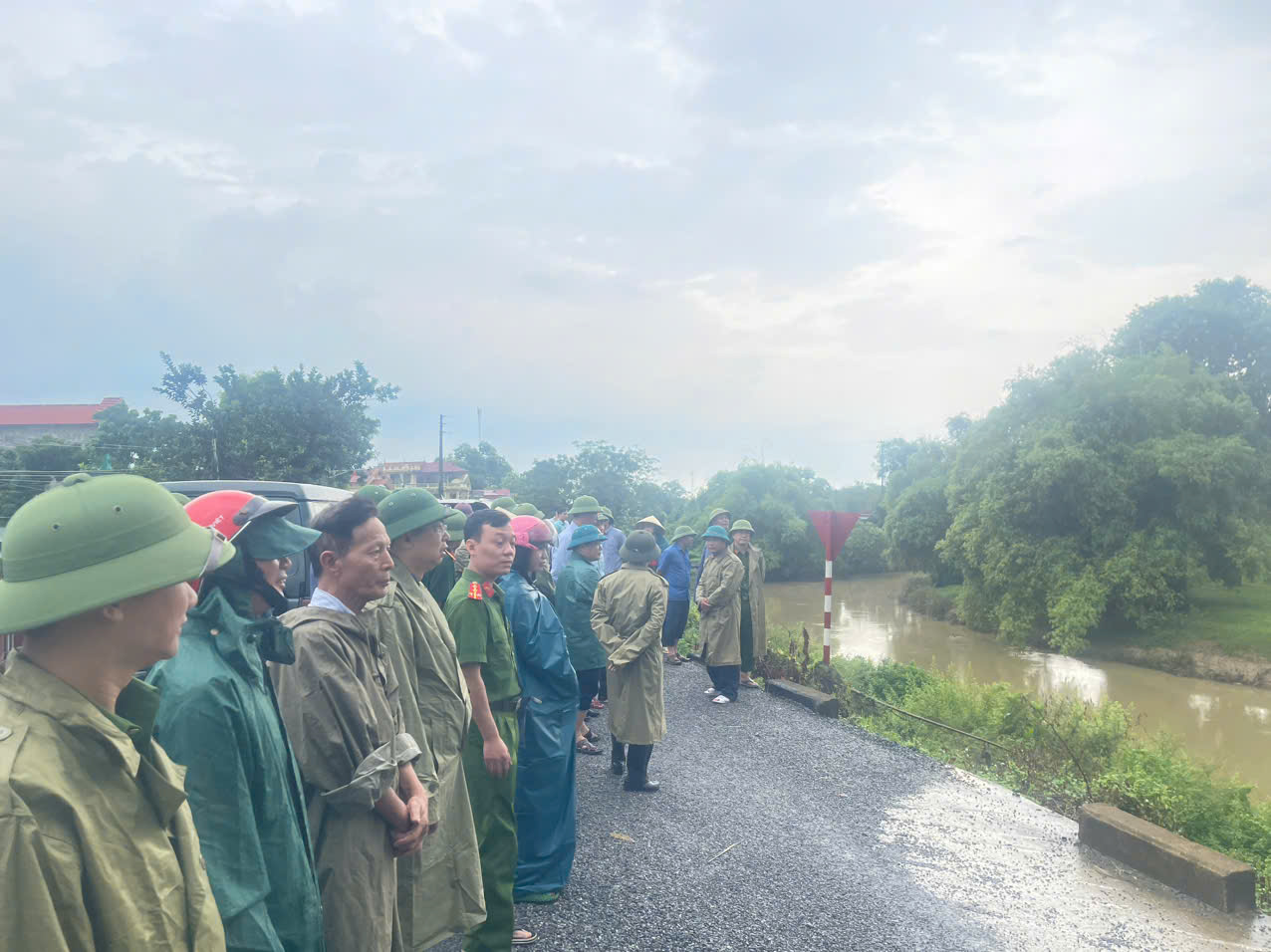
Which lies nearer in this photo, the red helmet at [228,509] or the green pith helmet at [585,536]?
the red helmet at [228,509]

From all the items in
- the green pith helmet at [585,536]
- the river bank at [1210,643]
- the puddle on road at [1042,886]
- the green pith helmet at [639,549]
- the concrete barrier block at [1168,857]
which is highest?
the green pith helmet at [585,536]

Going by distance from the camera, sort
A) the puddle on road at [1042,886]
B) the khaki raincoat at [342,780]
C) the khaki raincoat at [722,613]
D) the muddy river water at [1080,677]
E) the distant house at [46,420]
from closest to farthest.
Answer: the khaki raincoat at [342,780] < the puddle on road at [1042,886] < the khaki raincoat at [722,613] < the muddy river water at [1080,677] < the distant house at [46,420]

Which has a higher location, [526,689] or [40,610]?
[40,610]

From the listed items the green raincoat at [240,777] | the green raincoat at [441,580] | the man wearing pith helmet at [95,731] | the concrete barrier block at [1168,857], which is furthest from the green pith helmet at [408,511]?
the concrete barrier block at [1168,857]

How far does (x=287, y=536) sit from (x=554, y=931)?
265 centimetres

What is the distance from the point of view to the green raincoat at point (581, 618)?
6.10 metres

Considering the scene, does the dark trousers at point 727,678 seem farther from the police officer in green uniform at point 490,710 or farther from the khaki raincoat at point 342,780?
the khaki raincoat at point 342,780

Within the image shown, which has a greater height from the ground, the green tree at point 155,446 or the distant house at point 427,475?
the green tree at point 155,446

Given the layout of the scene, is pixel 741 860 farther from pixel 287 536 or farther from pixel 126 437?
pixel 126 437

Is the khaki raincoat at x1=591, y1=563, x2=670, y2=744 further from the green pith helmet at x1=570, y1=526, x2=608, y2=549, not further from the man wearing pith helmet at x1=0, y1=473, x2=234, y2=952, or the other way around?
the man wearing pith helmet at x1=0, y1=473, x2=234, y2=952

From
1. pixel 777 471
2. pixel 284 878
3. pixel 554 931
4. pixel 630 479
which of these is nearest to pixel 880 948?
pixel 554 931

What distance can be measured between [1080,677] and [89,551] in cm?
2266

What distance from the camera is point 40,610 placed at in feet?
4.07

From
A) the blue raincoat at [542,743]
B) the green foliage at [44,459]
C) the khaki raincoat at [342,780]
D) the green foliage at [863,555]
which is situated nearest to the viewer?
the khaki raincoat at [342,780]
